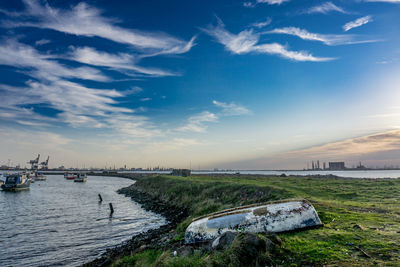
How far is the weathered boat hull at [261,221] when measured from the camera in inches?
364

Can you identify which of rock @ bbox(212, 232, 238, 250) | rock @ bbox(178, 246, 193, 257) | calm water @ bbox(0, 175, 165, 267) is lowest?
calm water @ bbox(0, 175, 165, 267)

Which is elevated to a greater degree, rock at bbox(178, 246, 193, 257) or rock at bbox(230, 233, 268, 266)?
rock at bbox(230, 233, 268, 266)

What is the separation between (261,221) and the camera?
9.47 m

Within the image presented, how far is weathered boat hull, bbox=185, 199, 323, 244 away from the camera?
9.26m

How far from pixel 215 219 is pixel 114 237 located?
11.4 meters

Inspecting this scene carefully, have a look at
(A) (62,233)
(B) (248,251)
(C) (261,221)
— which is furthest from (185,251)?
(A) (62,233)

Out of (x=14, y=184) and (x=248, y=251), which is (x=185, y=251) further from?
(x=14, y=184)

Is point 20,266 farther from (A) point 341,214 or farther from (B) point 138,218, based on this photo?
(A) point 341,214

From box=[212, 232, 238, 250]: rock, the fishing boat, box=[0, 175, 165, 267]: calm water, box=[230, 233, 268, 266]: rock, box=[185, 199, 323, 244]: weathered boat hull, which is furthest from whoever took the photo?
the fishing boat

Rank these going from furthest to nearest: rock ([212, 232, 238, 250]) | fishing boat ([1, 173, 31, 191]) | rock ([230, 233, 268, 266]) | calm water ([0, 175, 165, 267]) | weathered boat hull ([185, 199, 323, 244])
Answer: fishing boat ([1, 173, 31, 191]), calm water ([0, 175, 165, 267]), weathered boat hull ([185, 199, 323, 244]), rock ([212, 232, 238, 250]), rock ([230, 233, 268, 266])

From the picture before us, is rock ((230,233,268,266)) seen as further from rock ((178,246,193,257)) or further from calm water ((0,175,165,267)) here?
calm water ((0,175,165,267))

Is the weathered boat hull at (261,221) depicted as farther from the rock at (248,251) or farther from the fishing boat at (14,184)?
the fishing boat at (14,184)

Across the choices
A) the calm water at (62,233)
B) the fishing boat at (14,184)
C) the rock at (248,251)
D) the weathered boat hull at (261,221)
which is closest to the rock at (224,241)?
the rock at (248,251)

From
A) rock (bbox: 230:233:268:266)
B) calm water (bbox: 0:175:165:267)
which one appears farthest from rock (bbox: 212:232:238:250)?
calm water (bbox: 0:175:165:267)
